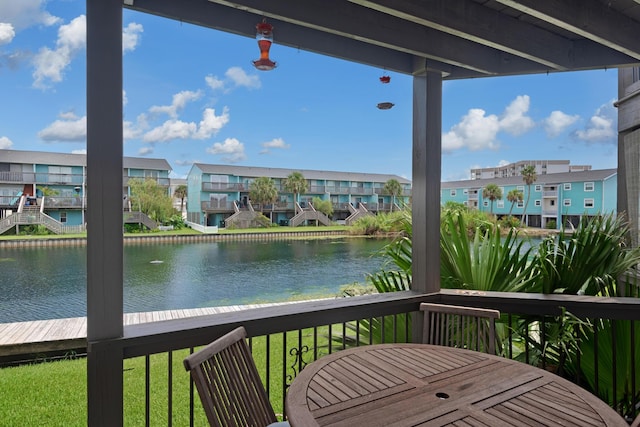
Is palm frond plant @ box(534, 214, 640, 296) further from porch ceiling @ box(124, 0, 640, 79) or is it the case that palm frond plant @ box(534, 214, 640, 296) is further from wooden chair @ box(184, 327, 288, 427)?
wooden chair @ box(184, 327, 288, 427)

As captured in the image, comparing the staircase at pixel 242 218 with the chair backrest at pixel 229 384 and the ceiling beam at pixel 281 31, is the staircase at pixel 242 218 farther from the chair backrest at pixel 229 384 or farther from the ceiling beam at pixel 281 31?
the chair backrest at pixel 229 384

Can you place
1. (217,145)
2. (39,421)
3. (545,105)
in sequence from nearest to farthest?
(39,421) → (545,105) → (217,145)

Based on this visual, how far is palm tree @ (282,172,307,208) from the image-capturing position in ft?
27.1

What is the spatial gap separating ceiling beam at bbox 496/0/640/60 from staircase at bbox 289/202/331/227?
19.1 ft

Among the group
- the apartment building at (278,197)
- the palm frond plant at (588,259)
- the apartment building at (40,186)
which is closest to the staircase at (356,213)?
the apartment building at (278,197)

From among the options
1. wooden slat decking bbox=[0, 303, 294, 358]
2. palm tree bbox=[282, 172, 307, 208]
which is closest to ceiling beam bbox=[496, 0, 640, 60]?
wooden slat decking bbox=[0, 303, 294, 358]

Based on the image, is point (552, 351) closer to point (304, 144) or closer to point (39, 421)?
point (39, 421)

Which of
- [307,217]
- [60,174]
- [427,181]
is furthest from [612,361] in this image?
[60,174]

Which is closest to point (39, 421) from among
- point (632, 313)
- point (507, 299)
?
point (507, 299)

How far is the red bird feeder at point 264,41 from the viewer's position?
1969mm

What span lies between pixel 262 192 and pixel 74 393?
448 cm

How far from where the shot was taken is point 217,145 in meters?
17.8

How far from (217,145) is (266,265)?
314 inches

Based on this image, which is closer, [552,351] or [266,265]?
[552,351]
